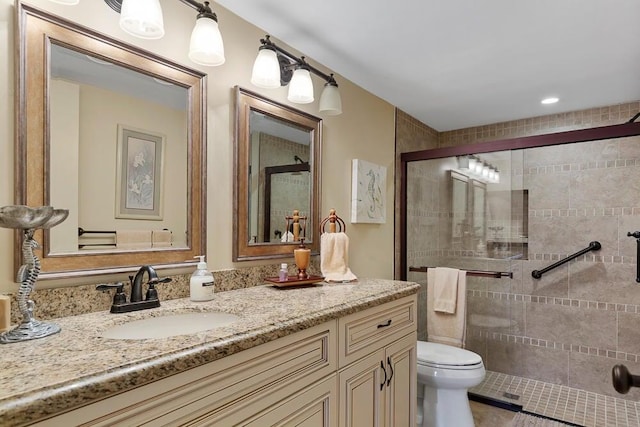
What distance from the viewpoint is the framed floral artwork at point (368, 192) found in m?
2.47

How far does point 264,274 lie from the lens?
6.04ft

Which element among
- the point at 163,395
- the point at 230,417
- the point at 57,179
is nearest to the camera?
the point at 163,395

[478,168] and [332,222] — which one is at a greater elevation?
[478,168]

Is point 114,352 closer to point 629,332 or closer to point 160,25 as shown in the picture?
point 160,25

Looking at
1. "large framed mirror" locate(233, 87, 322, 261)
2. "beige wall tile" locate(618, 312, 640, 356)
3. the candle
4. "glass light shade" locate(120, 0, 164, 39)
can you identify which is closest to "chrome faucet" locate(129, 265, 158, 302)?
the candle

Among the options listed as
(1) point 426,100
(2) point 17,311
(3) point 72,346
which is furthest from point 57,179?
(1) point 426,100

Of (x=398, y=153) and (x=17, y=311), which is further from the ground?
(x=398, y=153)

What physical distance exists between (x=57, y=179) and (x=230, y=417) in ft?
2.93

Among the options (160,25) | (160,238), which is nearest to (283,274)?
(160,238)

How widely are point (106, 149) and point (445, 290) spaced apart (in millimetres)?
2334

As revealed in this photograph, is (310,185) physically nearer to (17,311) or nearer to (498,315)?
(17,311)

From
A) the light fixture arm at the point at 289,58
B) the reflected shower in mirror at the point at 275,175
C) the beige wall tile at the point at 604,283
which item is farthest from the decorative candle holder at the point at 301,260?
the beige wall tile at the point at 604,283

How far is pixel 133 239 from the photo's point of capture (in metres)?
1.37

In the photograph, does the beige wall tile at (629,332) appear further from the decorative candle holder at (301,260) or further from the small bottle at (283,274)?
the small bottle at (283,274)
